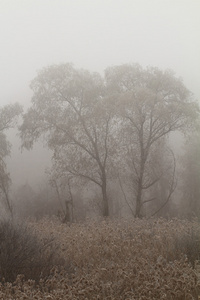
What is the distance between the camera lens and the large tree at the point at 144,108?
1783 centimetres

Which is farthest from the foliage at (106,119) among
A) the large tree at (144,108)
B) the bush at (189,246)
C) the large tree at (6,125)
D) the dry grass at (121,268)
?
the bush at (189,246)

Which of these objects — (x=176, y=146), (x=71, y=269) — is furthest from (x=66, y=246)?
(x=176, y=146)

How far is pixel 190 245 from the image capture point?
8625mm

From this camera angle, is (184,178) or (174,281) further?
(184,178)

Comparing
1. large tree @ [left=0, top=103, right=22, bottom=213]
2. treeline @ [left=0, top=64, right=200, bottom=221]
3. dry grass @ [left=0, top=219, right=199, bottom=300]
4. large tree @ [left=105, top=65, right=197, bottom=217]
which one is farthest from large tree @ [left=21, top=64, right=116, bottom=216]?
dry grass @ [left=0, top=219, right=199, bottom=300]

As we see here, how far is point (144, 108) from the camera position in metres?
18.1

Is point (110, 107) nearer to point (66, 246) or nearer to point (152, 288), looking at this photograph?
point (66, 246)

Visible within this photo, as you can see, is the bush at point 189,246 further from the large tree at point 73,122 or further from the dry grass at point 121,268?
the large tree at point 73,122

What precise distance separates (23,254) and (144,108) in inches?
455

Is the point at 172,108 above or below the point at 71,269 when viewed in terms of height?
above

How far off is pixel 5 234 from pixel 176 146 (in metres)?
21.2

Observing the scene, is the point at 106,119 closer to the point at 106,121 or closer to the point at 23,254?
the point at 106,121

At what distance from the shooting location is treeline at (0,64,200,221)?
1812 cm

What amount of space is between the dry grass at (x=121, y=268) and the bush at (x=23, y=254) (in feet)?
0.85
